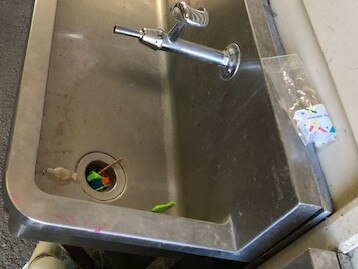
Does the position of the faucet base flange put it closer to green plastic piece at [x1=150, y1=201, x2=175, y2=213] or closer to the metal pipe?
the metal pipe

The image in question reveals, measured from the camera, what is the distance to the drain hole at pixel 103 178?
2.68 ft

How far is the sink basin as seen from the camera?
24.5 inches

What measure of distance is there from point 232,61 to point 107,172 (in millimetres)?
281

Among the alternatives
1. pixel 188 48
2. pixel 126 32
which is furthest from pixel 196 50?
pixel 126 32

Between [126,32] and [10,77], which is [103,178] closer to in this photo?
[126,32]

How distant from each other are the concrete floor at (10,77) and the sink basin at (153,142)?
324 mm

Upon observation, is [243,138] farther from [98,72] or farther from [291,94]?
[98,72]

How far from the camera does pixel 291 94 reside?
0.70 m

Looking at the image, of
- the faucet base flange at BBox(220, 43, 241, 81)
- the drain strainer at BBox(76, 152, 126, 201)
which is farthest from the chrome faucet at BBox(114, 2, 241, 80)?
the drain strainer at BBox(76, 152, 126, 201)

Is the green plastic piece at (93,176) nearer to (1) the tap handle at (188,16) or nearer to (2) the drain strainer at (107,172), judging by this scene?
(2) the drain strainer at (107,172)

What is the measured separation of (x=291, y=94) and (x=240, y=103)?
0.27ft

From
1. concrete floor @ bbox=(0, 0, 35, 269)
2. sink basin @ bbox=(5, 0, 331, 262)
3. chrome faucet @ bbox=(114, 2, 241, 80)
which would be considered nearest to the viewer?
sink basin @ bbox=(5, 0, 331, 262)

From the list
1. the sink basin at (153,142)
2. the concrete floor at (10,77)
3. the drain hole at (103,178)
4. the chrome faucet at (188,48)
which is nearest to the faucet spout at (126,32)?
the chrome faucet at (188,48)

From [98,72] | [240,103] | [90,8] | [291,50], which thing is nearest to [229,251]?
[240,103]
